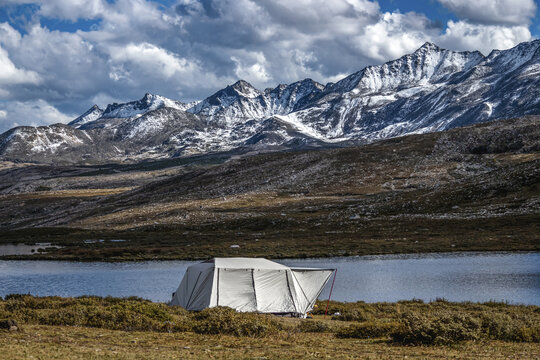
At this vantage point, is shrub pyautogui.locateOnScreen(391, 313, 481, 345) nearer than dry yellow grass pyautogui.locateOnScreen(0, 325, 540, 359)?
No

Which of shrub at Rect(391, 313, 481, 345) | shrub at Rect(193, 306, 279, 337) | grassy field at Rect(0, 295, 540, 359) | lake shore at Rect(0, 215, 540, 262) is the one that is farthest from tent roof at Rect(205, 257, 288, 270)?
lake shore at Rect(0, 215, 540, 262)

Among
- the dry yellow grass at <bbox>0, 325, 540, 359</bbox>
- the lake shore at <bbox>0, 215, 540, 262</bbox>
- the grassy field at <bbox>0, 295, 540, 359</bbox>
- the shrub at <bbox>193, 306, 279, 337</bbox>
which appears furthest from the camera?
the lake shore at <bbox>0, 215, 540, 262</bbox>

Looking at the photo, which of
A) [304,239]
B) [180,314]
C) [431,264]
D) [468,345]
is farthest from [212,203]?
[468,345]

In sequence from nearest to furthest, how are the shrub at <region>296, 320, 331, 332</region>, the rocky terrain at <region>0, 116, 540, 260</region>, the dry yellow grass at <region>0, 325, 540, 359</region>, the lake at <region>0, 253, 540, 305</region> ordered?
the dry yellow grass at <region>0, 325, 540, 359</region> → the shrub at <region>296, 320, 331, 332</region> → the lake at <region>0, 253, 540, 305</region> → the rocky terrain at <region>0, 116, 540, 260</region>

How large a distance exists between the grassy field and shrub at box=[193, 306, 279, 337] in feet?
0.18

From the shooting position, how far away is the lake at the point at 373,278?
49781mm

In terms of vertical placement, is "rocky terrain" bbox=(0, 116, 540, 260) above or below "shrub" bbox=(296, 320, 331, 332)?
above

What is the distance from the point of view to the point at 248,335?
29172mm

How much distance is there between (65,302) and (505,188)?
104 meters

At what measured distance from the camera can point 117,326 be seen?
31031 millimetres

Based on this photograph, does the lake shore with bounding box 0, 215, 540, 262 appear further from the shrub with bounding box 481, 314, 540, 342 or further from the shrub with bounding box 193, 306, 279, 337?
the shrub with bounding box 481, 314, 540, 342

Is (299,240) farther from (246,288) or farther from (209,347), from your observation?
(209,347)

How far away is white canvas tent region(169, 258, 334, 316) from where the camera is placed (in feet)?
129

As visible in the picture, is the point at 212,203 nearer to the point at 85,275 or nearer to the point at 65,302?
the point at 85,275
